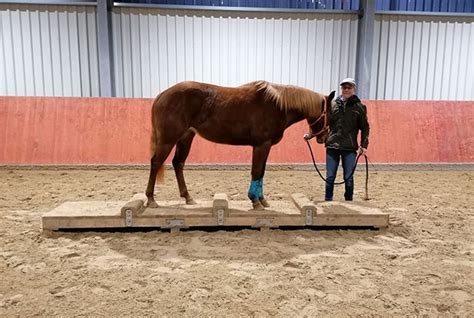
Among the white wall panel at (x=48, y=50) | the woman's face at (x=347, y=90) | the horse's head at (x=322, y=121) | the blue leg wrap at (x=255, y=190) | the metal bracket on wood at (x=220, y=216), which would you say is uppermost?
the white wall panel at (x=48, y=50)

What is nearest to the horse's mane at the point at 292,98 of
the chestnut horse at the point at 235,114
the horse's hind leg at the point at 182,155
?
the chestnut horse at the point at 235,114

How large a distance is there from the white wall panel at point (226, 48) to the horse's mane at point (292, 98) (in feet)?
17.2

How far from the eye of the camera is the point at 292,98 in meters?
3.36

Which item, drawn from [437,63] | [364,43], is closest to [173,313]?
[364,43]

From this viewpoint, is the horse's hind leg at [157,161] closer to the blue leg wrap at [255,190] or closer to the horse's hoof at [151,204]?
the horse's hoof at [151,204]

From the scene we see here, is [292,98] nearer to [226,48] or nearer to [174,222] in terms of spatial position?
[174,222]

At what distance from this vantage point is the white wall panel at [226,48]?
8.15 m

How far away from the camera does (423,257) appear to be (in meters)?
2.77

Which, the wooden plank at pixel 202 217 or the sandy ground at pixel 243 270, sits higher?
the wooden plank at pixel 202 217

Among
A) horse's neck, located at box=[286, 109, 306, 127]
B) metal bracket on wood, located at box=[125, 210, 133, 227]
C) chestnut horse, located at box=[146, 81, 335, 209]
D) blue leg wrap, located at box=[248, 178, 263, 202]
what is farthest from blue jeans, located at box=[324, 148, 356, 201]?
metal bracket on wood, located at box=[125, 210, 133, 227]

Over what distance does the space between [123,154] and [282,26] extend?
4733 mm

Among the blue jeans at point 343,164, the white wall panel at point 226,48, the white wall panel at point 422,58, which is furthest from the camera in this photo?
the white wall panel at point 422,58

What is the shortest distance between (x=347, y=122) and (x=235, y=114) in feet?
4.16

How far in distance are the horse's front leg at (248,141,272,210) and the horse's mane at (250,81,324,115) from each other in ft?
1.33
